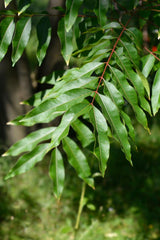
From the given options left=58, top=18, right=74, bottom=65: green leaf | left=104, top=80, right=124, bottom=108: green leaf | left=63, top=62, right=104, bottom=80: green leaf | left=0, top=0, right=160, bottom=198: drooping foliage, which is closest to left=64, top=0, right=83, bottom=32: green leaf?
left=0, top=0, right=160, bottom=198: drooping foliage

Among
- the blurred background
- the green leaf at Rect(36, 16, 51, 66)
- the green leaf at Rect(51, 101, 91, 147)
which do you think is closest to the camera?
the green leaf at Rect(51, 101, 91, 147)

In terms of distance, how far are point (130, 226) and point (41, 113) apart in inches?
67.8

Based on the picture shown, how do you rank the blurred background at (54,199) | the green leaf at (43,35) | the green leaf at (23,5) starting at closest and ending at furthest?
1. the green leaf at (23,5)
2. the green leaf at (43,35)
3. the blurred background at (54,199)

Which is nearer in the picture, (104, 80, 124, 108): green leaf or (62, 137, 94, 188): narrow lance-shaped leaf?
(104, 80, 124, 108): green leaf

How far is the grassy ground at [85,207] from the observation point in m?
2.18

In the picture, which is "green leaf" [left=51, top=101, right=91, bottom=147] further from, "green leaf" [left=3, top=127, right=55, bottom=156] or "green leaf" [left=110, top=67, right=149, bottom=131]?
"green leaf" [left=3, top=127, right=55, bottom=156]

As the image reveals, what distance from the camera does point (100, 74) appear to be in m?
1.02

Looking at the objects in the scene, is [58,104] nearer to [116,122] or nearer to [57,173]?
[116,122]

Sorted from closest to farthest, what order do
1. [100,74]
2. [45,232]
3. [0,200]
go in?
[100,74]
[45,232]
[0,200]

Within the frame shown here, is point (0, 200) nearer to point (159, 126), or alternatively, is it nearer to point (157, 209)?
point (157, 209)

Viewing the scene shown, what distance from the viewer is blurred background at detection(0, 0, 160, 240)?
214 centimetres

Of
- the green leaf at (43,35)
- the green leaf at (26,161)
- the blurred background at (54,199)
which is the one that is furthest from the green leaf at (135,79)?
the blurred background at (54,199)

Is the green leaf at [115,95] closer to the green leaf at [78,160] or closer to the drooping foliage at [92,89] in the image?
the drooping foliage at [92,89]

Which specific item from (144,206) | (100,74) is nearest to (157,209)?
(144,206)
